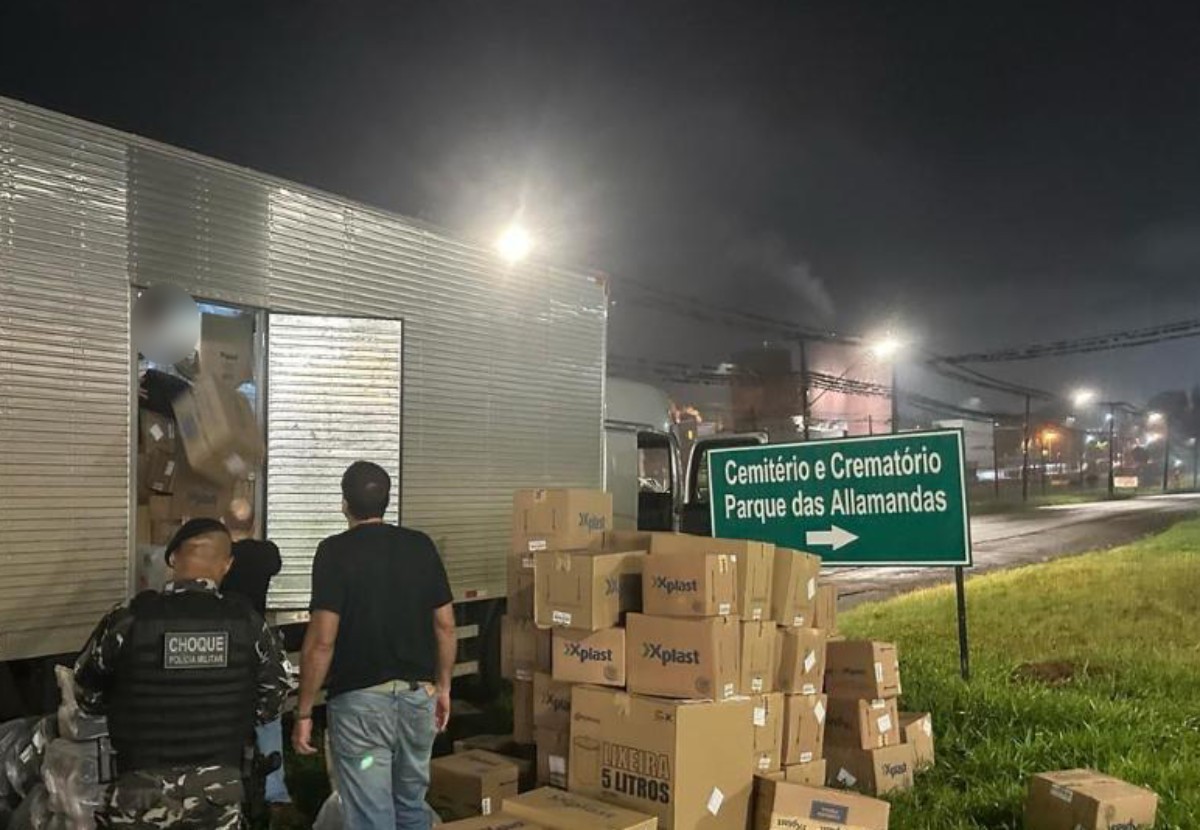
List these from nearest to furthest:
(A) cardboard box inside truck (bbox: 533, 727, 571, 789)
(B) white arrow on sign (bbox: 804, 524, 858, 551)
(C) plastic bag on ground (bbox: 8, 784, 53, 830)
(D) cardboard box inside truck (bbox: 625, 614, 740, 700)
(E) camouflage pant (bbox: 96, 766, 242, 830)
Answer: (E) camouflage pant (bbox: 96, 766, 242, 830) → (C) plastic bag on ground (bbox: 8, 784, 53, 830) → (D) cardboard box inside truck (bbox: 625, 614, 740, 700) → (A) cardboard box inside truck (bbox: 533, 727, 571, 789) → (B) white arrow on sign (bbox: 804, 524, 858, 551)

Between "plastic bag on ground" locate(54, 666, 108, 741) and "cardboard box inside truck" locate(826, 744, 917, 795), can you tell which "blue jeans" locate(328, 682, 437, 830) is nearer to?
"plastic bag on ground" locate(54, 666, 108, 741)

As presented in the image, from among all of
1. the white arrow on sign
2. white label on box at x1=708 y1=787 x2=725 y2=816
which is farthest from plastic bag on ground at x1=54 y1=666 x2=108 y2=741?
the white arrow on sign

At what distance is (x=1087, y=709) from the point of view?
6777mm

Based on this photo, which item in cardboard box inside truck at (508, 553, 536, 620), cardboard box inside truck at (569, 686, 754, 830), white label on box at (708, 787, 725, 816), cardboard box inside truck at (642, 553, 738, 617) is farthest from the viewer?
cardboard box inside truck at (508, 553, 536, 620)

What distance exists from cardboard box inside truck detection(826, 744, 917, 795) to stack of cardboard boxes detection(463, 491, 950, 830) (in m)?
0.01

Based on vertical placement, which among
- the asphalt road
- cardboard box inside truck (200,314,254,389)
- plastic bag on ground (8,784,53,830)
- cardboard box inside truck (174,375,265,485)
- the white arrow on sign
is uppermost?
cardboard box inside truck (200,314,254,389)

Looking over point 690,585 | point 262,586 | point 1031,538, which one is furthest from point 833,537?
point 1031,538

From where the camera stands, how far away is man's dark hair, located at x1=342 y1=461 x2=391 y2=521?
3.91 meters

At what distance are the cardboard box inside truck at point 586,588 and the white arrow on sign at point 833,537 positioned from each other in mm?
2398

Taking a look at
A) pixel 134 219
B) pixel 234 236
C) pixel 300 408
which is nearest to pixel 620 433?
pixel 300 408

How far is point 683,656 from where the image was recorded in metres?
4.47

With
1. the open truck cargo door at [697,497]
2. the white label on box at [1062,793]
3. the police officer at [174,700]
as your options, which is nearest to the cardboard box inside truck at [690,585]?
the white label on box at [1062,793]

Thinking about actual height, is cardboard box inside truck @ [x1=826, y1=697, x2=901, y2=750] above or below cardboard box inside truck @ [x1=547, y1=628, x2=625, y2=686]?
below

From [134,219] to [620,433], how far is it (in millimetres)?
5198
